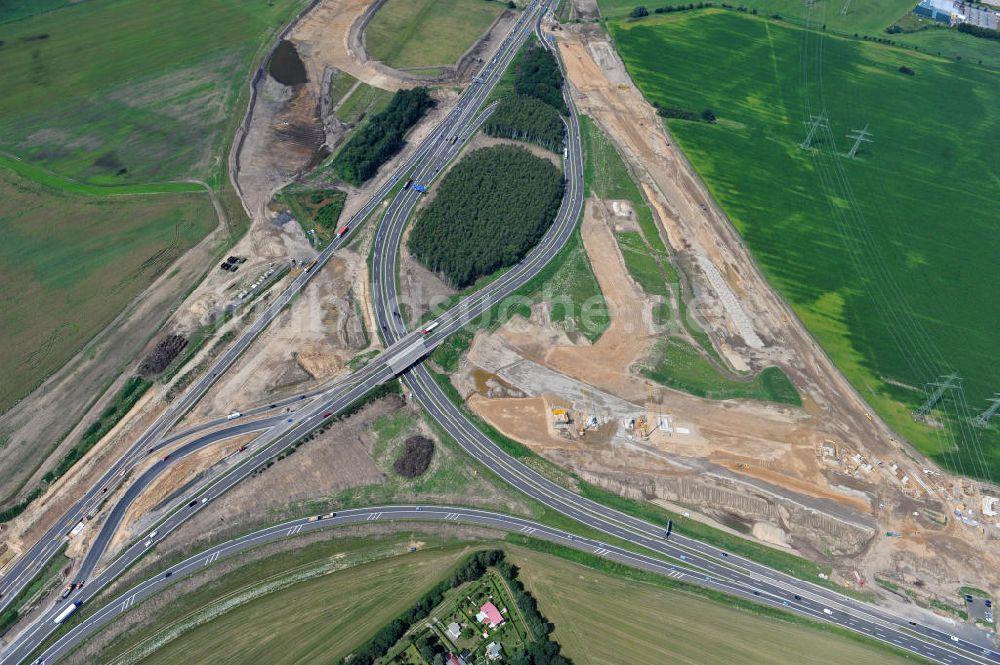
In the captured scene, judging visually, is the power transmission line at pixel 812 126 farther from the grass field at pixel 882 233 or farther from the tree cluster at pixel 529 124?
the tree cluster at pixel 529 124

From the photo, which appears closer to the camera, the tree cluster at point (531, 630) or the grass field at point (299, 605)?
the tree cluster at point (531, 630)

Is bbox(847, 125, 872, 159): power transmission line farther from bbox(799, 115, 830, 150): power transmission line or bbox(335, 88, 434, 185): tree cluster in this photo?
bbox(335, 88, 434, 185): tree cluster

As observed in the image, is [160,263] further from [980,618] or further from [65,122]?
[980,618]

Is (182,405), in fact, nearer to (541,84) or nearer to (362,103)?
(362,103)

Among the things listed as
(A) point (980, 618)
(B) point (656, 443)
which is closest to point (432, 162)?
(B) point (656, 443)

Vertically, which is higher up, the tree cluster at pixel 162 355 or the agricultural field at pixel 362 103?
the agricultural field at pixel 362 103

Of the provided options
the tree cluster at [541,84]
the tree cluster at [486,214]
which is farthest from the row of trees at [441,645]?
the tree cluster at [541,84]
